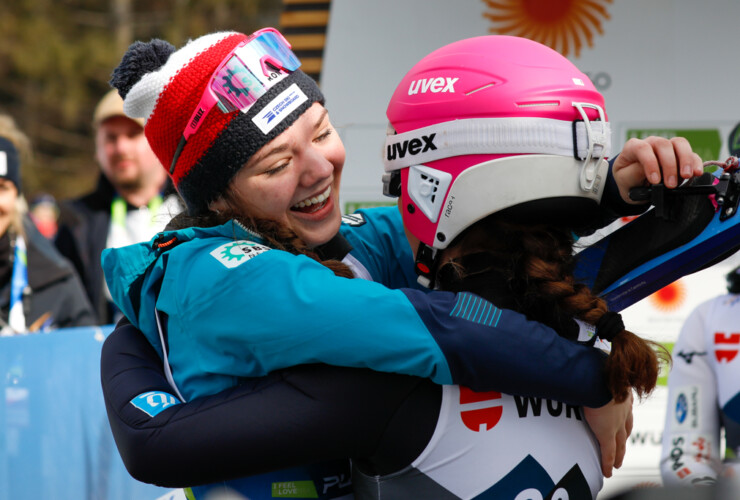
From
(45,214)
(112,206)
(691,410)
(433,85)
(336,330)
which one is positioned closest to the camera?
(336,330)

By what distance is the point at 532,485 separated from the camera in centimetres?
168

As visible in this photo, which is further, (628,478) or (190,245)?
(628,478)

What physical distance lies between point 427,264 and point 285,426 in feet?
1.82

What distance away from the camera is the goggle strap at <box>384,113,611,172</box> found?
1.75 metres

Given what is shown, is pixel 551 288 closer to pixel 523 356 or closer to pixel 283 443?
pixel 523 356

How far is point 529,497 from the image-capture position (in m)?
1.68

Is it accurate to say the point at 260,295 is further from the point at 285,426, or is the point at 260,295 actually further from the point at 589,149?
the point at 589,149

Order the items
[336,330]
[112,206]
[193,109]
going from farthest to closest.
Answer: [112,206]
[193,109]
[336,330]

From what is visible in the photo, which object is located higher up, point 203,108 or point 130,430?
point 203,108

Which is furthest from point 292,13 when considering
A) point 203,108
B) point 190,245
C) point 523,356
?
point 523,356

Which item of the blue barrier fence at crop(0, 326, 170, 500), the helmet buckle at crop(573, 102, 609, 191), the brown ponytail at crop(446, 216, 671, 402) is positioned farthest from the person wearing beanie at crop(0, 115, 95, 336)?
the helmet buckle at crop(573, 102, 609, 191)

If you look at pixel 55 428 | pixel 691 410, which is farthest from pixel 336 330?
pixel 691 410

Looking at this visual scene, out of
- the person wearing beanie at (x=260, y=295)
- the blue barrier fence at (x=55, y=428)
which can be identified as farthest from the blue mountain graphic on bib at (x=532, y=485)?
the blue barrier fence at (x=55, y=428)

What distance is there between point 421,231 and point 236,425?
0.62 m
